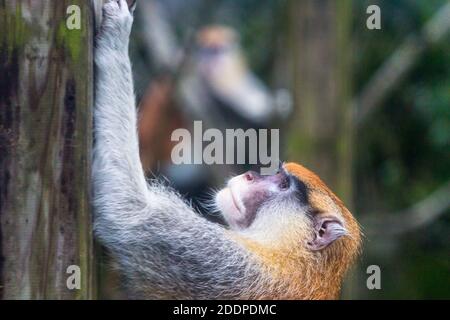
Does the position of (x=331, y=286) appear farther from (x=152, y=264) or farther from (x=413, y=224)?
(x=413, y=224)

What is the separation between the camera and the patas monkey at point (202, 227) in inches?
121

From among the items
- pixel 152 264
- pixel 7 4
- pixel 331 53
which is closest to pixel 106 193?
pixel 152 264

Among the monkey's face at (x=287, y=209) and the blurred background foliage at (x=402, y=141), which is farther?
the blurred background foliage at (x=402, y=141)

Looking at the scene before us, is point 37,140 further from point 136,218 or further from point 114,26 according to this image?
point 136,218

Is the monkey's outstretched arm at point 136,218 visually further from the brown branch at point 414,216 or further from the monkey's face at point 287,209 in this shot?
the brown branch at point 414,216

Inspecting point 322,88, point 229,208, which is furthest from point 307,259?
point 322,88

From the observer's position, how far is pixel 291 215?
12.0 feet

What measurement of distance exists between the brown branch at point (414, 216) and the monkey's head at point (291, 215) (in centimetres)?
372

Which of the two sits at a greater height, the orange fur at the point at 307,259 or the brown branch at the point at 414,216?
the brown branch at the point at 414,216

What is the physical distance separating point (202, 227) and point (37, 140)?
841 mm

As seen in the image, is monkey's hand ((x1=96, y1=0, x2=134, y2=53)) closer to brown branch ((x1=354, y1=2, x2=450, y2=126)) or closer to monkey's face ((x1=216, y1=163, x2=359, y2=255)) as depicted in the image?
monkey's face ((x1=216, y1=163, x2=359, y2=255))

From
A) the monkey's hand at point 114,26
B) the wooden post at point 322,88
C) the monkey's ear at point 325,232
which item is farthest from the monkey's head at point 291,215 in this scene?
the wooden post at point 322,88

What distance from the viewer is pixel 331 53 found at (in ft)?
18.7
